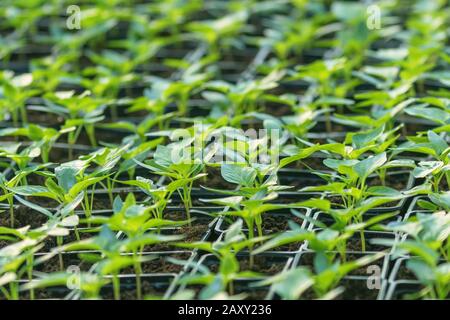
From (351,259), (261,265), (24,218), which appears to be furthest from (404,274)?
(24,218)

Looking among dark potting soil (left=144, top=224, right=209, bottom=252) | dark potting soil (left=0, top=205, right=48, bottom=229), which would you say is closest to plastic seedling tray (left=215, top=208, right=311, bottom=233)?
dark potting soil (left=144, top=224, right=209, bottom=252)

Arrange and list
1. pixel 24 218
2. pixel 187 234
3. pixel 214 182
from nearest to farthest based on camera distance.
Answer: pixel 187 234
pixel 24 218
pixel 214 182

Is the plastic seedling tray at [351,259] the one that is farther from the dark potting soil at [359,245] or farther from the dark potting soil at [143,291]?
the dark potting soil at [143,291]

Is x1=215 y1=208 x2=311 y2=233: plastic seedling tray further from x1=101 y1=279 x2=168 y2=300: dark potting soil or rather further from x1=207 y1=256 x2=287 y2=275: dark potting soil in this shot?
x1=101 y1=279 x2=168 y2=300: dark potting soil

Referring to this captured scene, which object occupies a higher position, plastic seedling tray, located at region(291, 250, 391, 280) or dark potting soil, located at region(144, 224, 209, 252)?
dark potting soil, located at region(144, 224, 209, 252)

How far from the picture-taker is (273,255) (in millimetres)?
2156

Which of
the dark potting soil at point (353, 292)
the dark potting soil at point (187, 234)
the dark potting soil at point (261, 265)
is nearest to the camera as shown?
the dark potting soil at point (353, 292)

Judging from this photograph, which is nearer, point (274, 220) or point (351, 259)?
point (351, 259)

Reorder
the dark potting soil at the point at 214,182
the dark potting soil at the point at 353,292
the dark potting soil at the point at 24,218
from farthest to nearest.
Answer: the dark potting soil at the point at 214,182 → the dark potting soil at the point at 24,218 → the dark potting soil at the point at 353,292

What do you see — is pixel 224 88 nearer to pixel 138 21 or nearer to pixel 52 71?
pixel 52 71

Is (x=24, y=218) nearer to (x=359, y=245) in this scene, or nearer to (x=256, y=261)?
(x=256, y=261)

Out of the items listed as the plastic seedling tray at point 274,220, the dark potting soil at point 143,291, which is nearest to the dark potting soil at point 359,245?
the plastic seedling tray at point 274,220

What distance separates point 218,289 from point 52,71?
→ 58.4 inches

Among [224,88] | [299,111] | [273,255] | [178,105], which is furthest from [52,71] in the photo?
[273,255]
